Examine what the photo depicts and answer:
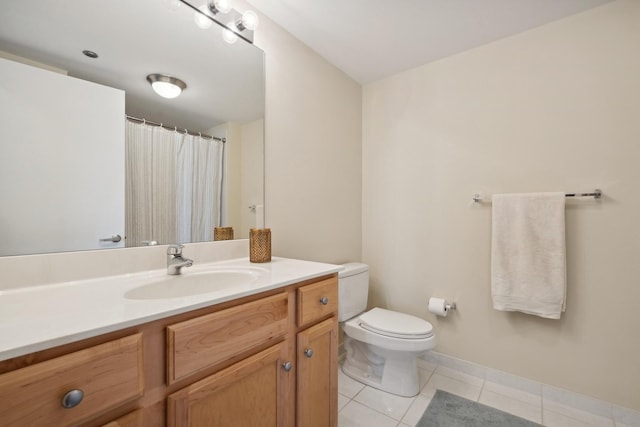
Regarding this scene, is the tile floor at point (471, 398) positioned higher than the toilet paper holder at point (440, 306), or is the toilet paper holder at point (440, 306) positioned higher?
the toilet paper holder at point (440, 306)

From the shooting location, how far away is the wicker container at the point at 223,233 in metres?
1.42

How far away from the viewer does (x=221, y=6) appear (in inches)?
53.1

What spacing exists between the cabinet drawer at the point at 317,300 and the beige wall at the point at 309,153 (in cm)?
57

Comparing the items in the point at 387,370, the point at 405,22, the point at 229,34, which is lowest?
the point at 387,370

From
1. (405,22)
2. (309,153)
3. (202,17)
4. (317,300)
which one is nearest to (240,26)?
(202,17)

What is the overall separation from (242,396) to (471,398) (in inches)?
60.0

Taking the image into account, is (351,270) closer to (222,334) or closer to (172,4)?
(222,334)

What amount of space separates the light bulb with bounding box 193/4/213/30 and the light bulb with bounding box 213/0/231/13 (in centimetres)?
5

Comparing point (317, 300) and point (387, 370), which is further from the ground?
point (317, 300)

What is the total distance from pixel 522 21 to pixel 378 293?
2058mm

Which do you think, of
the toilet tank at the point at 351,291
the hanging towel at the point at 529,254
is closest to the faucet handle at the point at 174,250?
the toilet tank at the point at 351,291

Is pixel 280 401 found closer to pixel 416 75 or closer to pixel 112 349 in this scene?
pixel 112 349

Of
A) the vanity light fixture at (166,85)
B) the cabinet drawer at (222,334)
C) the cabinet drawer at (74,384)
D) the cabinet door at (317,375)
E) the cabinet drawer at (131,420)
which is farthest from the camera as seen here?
the vanity light fixture at (166,85)

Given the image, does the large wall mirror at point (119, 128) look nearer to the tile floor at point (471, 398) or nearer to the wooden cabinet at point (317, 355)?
the wooden cabinet at point (317, 355)
